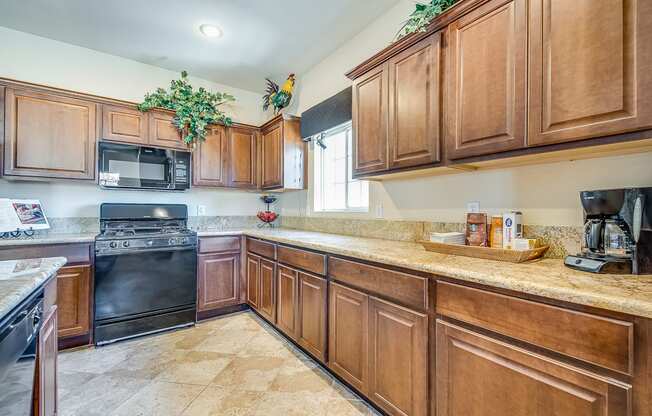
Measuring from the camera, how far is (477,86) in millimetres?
1496

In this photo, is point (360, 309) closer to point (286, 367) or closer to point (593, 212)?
point (286, 367)

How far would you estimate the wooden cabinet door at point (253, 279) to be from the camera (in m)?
3.04

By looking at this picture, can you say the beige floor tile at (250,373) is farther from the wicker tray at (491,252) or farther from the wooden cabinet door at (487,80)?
the wooden cabinet door at (487,80)

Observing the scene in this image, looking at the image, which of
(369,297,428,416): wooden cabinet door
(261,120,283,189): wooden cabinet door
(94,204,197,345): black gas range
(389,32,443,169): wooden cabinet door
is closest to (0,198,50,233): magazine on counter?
(94,204,197,345): black gas range

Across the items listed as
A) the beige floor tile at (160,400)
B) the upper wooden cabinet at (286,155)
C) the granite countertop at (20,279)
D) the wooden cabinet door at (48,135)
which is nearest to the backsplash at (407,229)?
the upper wooden cabinet at (286,155)

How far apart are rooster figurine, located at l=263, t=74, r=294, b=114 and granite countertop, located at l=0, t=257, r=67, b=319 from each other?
109 inches

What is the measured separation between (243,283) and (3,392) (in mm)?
2550

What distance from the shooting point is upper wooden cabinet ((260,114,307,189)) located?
3.37 m

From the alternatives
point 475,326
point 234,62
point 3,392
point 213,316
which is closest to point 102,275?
point 213,316

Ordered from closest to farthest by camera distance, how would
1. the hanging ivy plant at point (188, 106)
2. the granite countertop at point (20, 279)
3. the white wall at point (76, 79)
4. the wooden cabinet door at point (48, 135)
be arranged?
1. the granite countertop at point (20, 279)
2. the wooden cabinet door at point (48, 135)
3. the white wall at point (76, 79)
4. the hanging ivy plant at point (188, 106)

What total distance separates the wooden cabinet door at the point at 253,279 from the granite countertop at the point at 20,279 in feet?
5.90

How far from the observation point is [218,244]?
3148 millimetres

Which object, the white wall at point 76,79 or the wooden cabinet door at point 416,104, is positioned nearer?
the wooden cabinet door at point 416,104

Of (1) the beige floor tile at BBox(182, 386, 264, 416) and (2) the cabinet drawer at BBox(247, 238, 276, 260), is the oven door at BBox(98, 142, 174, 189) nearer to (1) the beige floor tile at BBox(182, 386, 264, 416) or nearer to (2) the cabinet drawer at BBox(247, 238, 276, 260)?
(2) the cabinet drawer at BBox(247, 238, 276, 260)
